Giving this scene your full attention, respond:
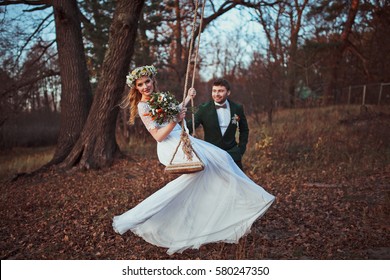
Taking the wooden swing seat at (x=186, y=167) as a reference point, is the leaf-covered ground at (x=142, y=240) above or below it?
below

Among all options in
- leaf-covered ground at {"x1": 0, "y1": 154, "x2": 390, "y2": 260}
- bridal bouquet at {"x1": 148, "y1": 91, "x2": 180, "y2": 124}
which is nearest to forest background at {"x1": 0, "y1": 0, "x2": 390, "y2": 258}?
leaf-covered ground at {"x1": 0, "y1": 154, "x2": 390, "y2": 260}

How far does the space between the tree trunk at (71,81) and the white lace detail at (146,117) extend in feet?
19.1

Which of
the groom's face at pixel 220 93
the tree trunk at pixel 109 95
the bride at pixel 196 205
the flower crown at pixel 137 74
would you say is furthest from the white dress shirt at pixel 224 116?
the tree trunk at pixel 109 95

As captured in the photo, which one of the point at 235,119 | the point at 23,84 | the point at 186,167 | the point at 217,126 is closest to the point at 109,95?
the point at 23,84

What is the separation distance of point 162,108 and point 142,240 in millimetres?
1851

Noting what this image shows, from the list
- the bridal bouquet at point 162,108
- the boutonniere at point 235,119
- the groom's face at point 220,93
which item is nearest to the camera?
the bridal bouquet at point 162,108

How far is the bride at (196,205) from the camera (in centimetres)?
403

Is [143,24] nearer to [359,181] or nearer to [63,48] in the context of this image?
[63,48]

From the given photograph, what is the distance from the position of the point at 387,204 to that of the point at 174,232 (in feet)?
11.5

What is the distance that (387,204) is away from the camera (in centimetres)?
562

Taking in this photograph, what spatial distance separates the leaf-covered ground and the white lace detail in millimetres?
1481

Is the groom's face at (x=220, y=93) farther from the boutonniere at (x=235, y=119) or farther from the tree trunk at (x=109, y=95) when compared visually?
the tree trunk at (x=109, y=95)

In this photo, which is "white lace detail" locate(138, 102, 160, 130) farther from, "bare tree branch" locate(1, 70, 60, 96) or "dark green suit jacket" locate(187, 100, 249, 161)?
"bare tree branch" locate(1, 70, 60, 96)

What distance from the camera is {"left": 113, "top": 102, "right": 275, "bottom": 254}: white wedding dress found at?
404 centimetres
